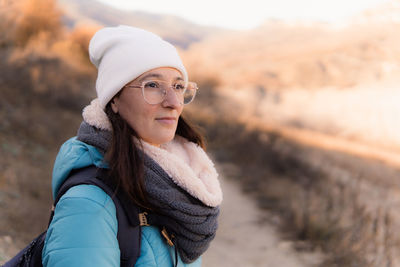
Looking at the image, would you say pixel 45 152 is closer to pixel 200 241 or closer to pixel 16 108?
pixel 16 108

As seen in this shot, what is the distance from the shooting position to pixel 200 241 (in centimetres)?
132

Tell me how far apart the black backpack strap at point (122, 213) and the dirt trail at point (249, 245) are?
16.1ft

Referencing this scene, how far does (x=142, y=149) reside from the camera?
1216mm

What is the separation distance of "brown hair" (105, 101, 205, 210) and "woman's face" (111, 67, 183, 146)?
32 millimetres

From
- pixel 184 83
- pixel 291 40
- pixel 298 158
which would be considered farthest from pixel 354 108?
pixel 291 40

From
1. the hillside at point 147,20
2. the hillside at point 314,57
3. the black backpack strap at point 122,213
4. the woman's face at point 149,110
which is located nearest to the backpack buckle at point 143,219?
the black backpack strap at point 122,213

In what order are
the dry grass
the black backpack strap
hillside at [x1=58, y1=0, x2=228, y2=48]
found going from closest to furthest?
the black backpack strap → the dry grass → hillside at [x1=58, y1=0, x2=228, y2=48]

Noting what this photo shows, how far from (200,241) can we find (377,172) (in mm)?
11414

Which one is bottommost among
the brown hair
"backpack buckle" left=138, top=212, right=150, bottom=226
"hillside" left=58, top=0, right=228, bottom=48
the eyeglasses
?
"hillside" left=58, top=0, right=228, bottom=48

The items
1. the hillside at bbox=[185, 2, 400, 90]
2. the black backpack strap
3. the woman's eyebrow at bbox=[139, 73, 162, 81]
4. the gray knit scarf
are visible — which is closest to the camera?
the black backpack strap

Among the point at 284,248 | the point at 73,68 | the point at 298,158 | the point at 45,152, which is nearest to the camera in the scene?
the point at 284,248

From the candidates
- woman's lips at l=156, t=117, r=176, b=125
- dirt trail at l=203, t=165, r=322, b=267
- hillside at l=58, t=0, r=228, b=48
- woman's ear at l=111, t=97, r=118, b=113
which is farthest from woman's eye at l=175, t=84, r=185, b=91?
hillside at l=58, t=0, r=228, b=48

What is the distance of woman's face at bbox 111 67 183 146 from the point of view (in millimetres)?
1280

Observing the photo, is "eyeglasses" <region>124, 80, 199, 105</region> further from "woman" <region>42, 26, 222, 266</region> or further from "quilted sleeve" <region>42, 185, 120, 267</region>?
"quilted sleeve" <region>42, 185, 120, 267</region>
